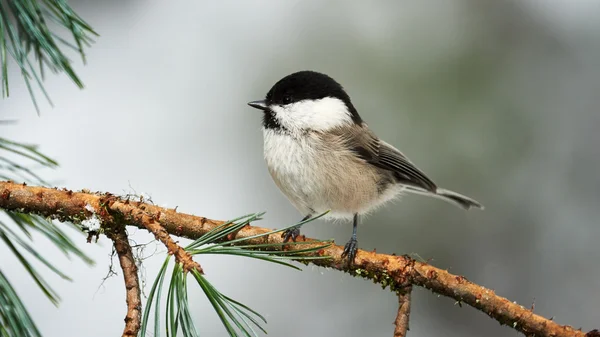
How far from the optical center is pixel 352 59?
2.56 meters

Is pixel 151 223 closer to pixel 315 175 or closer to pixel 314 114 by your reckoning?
pixel 315 175

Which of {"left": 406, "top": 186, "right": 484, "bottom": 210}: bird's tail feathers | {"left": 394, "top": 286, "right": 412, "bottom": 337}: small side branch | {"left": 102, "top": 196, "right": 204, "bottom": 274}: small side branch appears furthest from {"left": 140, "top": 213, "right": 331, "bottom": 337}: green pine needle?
{"left": 406, "top": 186, "right": 484, "bottom": 210}: bird's tail feathers

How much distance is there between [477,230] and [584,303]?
57 centimetres

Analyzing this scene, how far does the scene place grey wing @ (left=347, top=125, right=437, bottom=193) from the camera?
7.02ft

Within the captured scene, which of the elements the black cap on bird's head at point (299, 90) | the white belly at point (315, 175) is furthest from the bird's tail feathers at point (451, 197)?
the black cap on bird's head at point (299, 90)

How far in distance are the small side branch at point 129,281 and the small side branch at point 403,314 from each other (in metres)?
0.41

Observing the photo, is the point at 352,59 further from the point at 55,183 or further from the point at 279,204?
the point at 55,183

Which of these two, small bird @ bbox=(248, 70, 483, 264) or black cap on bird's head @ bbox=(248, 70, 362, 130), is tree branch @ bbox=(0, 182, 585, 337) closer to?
small bird @ bbox=(248, 70, 483, 264)

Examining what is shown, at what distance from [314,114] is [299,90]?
0.32 feet

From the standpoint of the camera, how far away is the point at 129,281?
2.90ft

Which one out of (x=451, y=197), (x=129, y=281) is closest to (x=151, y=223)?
(x=129, y=281)

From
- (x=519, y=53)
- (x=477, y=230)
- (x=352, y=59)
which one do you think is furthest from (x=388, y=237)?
(x=519, y=53)

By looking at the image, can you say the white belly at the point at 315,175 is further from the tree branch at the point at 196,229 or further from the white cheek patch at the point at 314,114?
the tree branch at the point at 196,229

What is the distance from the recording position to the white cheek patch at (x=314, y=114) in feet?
6.52
